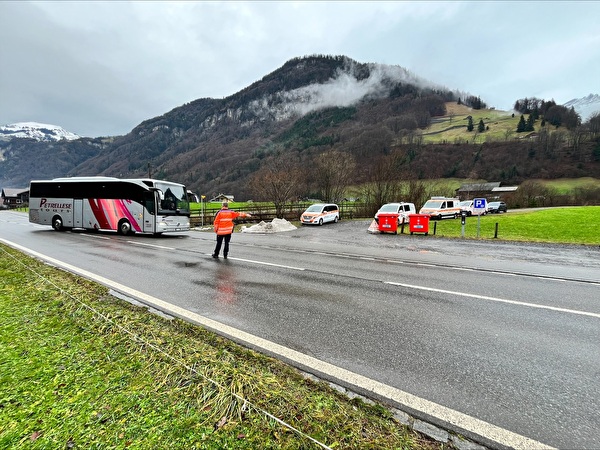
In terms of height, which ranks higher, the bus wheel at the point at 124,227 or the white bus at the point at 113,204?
the white bus at the point at 113,204

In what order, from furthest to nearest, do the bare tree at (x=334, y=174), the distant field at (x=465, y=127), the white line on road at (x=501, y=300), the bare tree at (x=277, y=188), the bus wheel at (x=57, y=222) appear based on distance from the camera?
the distant field at (x=465, y=127), the bare tree at (x=334, y=174), the bare tree at (x=277, y=188), the bus wheel at (x=57, y=222), the white line on road at (x=501, y=300)

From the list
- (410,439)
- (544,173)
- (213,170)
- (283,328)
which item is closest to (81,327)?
(283,328)

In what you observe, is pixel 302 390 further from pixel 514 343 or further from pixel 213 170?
pixel 213 170

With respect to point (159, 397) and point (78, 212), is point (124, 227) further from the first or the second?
point (159, 397)

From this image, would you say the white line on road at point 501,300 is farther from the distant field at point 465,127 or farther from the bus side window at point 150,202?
the distant field at point 465,127

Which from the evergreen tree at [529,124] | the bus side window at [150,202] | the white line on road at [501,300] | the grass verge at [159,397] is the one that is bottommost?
the white line on road at [501,300]

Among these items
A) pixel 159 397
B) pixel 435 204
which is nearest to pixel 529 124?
pixel 435 204

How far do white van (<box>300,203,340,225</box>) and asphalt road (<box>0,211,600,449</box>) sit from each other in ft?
56.9

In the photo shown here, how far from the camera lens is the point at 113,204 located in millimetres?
17828

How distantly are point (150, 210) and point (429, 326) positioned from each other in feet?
54.0

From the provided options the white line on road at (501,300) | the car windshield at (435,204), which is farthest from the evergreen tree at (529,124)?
the white line on road at (501,300)

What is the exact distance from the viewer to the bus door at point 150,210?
16.7 metres

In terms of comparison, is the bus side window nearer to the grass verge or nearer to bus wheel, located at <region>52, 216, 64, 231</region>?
bus wheel, located at <region>52, 216, 64, 231</region>

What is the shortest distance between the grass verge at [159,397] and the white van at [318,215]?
2322 centimetres
